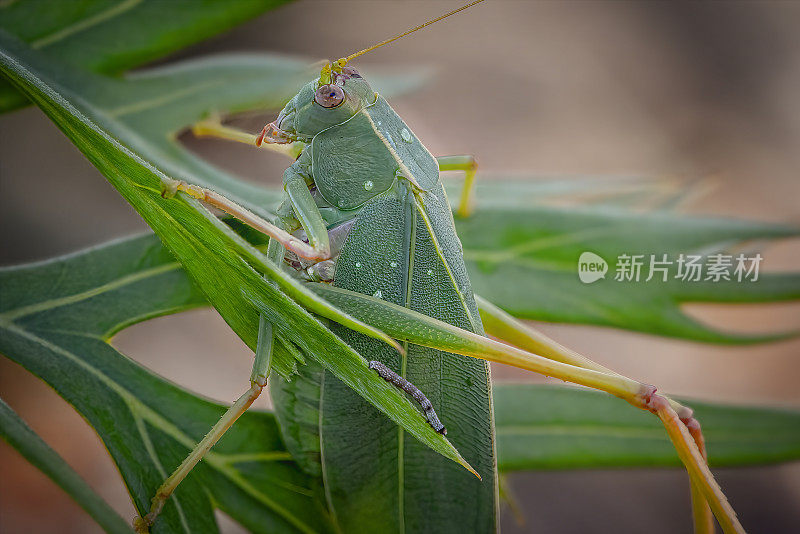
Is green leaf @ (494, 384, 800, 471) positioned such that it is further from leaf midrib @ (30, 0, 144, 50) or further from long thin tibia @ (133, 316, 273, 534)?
leaf midrib @ (30, 0, 144, 50)

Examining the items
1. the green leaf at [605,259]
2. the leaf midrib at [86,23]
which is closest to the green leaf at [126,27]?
the leaf midrib at [86,23]

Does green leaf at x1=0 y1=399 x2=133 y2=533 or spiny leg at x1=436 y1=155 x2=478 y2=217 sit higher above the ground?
spiny leg at x1=436 y1=155 x2=478 y2=217

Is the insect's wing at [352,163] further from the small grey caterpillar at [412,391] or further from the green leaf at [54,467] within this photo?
the green leaf at [54,467]

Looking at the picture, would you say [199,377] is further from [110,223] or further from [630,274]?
[630,274]

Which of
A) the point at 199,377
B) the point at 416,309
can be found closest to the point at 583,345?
the point at 199,377

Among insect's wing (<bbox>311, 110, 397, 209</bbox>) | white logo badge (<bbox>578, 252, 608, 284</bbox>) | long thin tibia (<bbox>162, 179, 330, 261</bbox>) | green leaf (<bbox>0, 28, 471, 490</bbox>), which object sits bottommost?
green leaf (<bbox>0, 28, 471, 490</bbox>)

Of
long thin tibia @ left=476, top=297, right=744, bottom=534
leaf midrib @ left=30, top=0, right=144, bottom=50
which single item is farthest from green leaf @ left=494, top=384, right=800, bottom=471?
leaf midrib @ left=30, top=0, right=144, bottom=50
